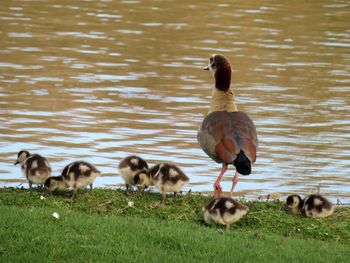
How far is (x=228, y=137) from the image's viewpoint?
10383 millimetres

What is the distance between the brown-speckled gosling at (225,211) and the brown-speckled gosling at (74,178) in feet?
5.59

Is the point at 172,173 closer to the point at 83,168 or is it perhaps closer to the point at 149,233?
the point at 83,168

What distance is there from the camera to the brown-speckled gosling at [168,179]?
424 inches

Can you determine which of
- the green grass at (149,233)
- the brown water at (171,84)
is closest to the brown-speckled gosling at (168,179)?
the green grass at (149,233)

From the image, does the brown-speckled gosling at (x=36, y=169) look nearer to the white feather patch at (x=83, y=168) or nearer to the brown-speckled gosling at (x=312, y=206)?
the white feather patch at (x=83, y=168)

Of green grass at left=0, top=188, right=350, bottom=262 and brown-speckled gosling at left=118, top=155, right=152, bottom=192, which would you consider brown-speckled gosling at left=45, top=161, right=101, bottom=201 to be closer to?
green grass at left=0, top=188, right=350, bottom=262

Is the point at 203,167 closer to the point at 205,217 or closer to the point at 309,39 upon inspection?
the point at 205,217

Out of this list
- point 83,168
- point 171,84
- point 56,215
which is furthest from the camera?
point 171,84

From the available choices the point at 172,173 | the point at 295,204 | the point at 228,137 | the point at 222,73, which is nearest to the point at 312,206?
the point at 295,204

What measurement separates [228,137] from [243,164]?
0.39m

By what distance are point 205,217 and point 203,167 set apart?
5330 mm

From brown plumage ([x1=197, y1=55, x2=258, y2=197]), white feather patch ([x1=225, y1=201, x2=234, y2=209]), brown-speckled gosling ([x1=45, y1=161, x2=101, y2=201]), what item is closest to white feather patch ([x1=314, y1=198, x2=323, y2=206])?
brown plumage ([x1=197, y1=55, x2=258, y2=197])

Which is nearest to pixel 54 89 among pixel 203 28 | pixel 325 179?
pixel 325 179

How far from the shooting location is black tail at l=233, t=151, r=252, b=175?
10.1m
